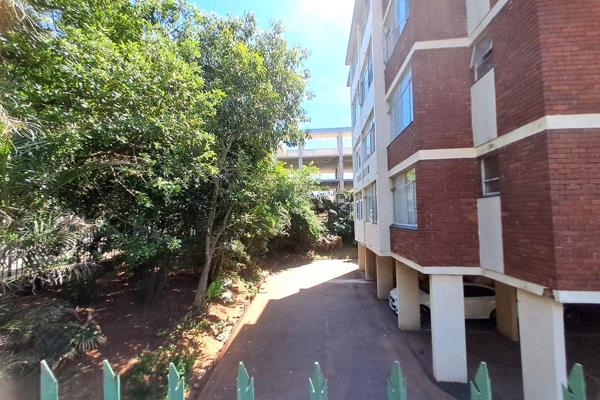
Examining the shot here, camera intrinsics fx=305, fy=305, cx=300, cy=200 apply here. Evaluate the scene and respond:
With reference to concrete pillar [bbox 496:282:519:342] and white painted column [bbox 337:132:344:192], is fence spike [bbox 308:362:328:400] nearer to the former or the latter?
concrete pillar [bbox 496:282:519:342]

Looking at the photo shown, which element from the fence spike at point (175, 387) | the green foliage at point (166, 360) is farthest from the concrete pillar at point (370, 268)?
the fence spike at point (175, 387)

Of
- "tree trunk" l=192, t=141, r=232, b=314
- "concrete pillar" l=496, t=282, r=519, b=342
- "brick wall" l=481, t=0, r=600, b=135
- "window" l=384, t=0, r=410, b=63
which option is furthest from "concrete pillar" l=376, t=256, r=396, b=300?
"brick wall" l=481, t=0, r=600, b=135

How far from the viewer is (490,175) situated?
20.7 ft

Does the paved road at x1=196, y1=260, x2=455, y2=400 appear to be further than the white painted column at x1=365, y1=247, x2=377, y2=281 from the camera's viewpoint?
No

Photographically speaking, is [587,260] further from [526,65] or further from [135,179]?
[135,179]

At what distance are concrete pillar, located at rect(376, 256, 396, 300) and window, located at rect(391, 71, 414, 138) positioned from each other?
18.9ft

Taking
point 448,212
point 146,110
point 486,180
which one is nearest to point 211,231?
point 146,110

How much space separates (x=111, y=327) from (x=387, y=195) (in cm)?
947

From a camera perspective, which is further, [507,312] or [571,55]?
[507,312]

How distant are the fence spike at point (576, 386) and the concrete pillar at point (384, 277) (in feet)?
37.0

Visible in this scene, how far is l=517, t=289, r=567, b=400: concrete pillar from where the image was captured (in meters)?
4.49

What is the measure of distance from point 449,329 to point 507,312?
3419mm

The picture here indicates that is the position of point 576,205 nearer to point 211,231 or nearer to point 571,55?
point 571,55

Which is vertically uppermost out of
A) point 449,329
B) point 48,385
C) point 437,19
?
point 437,19
